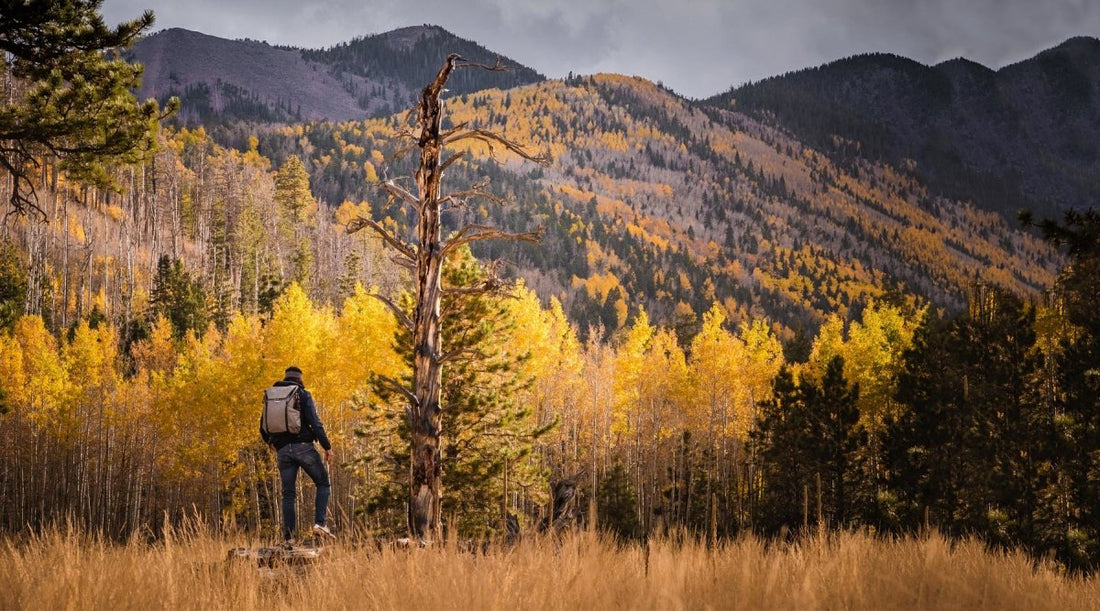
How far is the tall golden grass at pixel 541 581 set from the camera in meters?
4.27

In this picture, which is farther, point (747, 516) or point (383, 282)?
point (383, 282)

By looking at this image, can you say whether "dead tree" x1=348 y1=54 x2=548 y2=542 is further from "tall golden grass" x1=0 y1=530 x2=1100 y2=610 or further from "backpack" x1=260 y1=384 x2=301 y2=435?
"tall golden grass" x1=0 y1=530 x2=1100 y2=610

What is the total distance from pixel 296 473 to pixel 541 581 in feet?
14.9

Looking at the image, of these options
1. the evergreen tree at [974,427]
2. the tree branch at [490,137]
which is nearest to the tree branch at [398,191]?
the tree branch at [490,137]

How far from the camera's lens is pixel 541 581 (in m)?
4.45

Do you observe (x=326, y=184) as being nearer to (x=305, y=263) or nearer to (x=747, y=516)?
(x=305, y=263)

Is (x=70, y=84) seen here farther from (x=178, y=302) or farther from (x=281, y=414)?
(x=178, y=302)

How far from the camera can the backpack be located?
26.0ft

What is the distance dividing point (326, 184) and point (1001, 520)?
167247mm

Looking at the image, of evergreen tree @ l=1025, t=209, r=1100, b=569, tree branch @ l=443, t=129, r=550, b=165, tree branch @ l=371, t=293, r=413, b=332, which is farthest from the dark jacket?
evergreen tree @ l=1025, t=209, r=1100, b=569

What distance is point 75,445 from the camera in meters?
37.1

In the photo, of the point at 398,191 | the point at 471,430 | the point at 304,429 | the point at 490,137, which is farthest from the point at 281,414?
the point at 471,430

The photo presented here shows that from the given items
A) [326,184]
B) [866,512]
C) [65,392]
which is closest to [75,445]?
[65,392]

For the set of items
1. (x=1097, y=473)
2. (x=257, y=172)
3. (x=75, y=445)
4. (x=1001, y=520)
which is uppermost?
(x=257, y=172)
